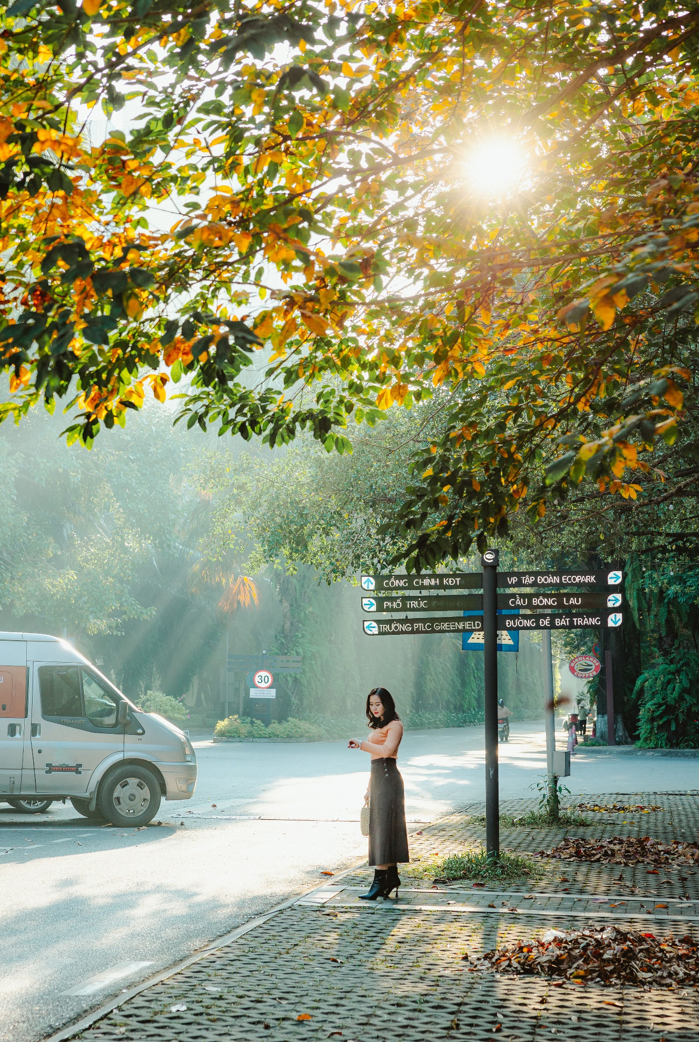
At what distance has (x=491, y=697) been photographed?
9.59 metres

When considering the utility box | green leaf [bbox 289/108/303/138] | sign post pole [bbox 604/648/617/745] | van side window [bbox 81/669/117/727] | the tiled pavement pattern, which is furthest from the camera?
sign post pole [bbox 604/648/617/745]

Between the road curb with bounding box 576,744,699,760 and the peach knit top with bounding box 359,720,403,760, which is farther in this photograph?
the road curb with bounding box 576,744,699,760

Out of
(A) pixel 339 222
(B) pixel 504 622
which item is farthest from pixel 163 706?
(A) pixel 339 222

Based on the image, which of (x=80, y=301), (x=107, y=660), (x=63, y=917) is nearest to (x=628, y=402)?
(x=80, y=301)

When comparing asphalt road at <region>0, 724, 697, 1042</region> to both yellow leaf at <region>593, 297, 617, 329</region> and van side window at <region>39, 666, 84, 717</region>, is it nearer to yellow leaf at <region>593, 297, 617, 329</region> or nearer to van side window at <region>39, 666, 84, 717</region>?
van side window at <region>39, 666, 84, 717</region>

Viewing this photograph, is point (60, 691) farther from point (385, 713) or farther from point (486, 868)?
point (486, 868)

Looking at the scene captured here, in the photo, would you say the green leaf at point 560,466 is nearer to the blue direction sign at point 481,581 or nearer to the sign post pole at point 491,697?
the sign post pole at point 491,697

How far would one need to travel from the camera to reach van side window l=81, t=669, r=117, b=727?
13336 mm

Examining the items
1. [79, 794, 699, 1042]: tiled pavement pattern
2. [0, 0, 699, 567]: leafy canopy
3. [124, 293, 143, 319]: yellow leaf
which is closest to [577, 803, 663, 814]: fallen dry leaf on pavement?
[79, 794, 699, 1042]: tiled pavement pattern

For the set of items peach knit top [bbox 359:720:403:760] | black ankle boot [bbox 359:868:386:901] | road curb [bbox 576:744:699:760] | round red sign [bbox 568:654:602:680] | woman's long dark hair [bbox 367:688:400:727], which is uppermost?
woman's long dark hair [bbox 367:688:400:727]

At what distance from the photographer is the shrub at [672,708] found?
1206 inches

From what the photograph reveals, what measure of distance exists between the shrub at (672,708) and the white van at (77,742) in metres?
20.7

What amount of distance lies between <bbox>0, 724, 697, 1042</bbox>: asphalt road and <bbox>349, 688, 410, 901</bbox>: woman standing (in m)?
0.99

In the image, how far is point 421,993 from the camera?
5.51 meters
